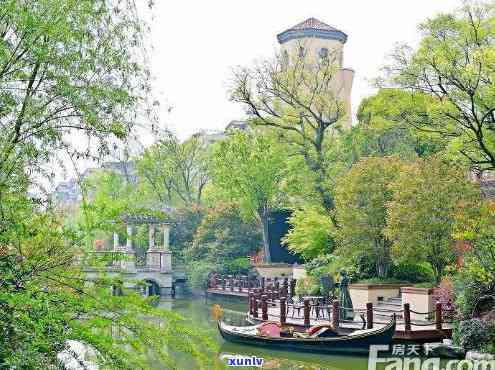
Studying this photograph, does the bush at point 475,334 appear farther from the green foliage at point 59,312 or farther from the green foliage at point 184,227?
the green foliage at point 184,227

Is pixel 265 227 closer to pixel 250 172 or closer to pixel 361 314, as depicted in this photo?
pixel 250 172

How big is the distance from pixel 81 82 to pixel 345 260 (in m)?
19.5

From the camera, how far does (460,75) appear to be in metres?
18.3

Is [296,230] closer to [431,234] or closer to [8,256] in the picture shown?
[431,234]

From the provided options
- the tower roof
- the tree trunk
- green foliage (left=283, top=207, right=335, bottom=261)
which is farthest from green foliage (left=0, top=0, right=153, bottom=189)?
the tower roof

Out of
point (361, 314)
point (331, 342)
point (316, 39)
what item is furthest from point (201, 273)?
point (331, 342)

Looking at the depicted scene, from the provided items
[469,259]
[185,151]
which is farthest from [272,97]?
[185,151]

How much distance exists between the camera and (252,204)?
3638 centimetres

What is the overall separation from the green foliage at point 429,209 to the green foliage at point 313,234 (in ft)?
25.9

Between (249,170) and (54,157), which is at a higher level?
(249,170)

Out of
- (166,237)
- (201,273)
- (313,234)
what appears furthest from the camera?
(166,237)

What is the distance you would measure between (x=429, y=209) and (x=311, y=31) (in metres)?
27.3

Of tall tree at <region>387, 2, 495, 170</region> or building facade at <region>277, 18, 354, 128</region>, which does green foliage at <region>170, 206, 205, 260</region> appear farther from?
tall tree at <region>387, 2, 495, 170</region>

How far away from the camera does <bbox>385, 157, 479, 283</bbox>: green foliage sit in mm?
19484
